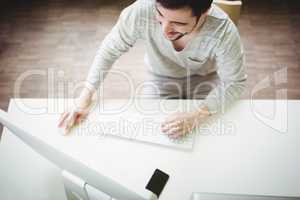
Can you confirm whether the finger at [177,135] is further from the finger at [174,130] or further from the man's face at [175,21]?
the man's face at [175,21]

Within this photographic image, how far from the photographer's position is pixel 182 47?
1.31 metres

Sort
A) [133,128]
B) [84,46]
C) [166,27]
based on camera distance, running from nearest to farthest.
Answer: [166,27]
[133,128]
[84,46]

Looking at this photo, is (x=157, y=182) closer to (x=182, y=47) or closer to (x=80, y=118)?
(x=80, y=118)

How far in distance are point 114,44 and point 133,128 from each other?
13.4 inches

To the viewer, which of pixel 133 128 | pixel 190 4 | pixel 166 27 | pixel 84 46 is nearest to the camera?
pixel 190 4

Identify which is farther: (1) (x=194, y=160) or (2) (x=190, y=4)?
(1) (x=194, y=160)

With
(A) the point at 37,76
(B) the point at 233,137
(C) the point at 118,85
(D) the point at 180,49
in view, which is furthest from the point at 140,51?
(B) the point at 233,137

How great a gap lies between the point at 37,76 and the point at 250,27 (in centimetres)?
150

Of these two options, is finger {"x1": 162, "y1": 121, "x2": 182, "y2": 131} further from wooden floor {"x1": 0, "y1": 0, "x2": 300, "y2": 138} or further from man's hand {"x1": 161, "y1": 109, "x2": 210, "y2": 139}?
wooden floor {"x1": 0, "y1": 0, "x2": 300, "y2": 138}

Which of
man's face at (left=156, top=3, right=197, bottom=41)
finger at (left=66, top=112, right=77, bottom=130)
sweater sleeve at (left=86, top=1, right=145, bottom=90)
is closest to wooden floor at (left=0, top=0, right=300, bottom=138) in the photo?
sweater sleeve at (left=86, top=1, right=145, bottom=90)

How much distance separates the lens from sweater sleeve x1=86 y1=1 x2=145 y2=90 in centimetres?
130

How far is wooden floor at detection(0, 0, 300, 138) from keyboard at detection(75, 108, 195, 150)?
93 cm

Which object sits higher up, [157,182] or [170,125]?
[170,125]

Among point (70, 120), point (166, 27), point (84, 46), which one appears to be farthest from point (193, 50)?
point (84, 46)
